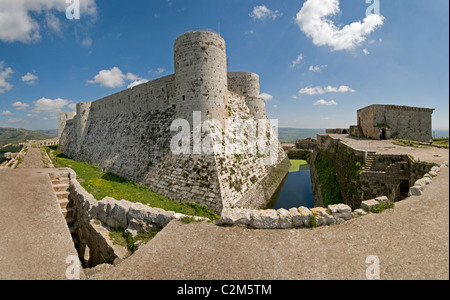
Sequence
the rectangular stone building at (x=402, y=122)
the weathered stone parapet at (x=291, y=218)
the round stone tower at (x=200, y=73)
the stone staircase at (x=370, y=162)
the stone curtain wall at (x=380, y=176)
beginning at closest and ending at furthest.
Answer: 1. the weathered stone parapet at (x=291, y=218)
2. the stone curtain wall at (x=380, y=176)
3. the stone staircase at (x=370, y=162)
4. the round stone tower at (x=200, y=73)
5. the rectangular stone building at (x=402, y=122)

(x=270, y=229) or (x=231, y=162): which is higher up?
(x=231, y=162)

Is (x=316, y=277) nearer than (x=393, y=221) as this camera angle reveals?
Yes

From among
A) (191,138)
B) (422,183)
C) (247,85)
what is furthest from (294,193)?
(422,183)

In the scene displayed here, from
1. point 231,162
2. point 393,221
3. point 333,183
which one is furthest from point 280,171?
point 393,221

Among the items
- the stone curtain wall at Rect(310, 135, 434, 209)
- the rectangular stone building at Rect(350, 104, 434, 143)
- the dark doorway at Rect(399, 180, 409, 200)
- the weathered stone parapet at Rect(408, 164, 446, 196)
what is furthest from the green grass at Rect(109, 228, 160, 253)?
the rectangular stone building at Rect(350, 104, 434, 143)

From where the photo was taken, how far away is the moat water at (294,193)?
1716 centimetres

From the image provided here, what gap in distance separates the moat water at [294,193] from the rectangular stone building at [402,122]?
32.1 feet

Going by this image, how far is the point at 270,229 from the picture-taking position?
16.2ft

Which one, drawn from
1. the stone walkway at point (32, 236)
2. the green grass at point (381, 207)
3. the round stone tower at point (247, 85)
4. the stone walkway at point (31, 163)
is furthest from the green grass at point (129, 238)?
the round stone tower at point (247, 85)

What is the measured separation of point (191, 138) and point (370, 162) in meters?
10.7

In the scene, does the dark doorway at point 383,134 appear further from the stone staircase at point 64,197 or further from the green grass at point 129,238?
the stone staircase at point 64,197
